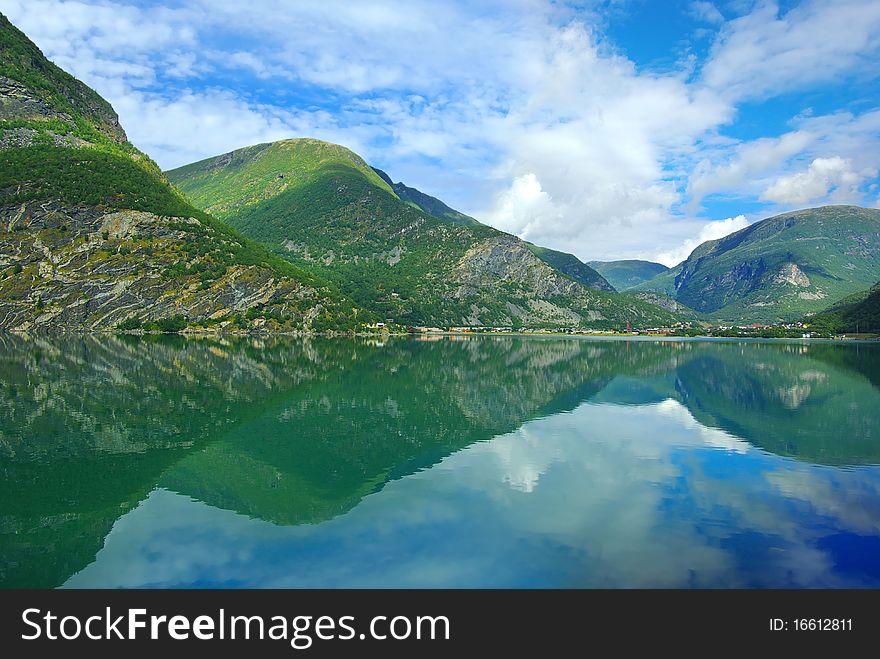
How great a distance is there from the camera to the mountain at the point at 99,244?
117688 mm

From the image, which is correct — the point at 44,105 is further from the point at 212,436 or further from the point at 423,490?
the point at 423,490

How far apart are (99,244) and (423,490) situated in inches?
5156

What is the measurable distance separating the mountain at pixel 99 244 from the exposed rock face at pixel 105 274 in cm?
22

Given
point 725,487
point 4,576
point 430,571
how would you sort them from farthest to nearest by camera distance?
1. point 725,487
2. point 430,571
3. point 4,576

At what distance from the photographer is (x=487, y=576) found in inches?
478

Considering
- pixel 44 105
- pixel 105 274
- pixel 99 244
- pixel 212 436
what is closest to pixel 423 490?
pixel 212 436

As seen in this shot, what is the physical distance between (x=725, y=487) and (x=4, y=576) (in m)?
19.9

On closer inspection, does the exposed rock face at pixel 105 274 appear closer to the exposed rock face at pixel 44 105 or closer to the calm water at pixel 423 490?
the exposed rock face at pixel 44 105

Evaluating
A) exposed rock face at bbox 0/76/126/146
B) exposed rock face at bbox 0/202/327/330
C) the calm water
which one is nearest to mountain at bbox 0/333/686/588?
the calm water

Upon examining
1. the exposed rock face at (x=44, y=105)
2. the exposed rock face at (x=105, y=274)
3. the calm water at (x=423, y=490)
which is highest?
the exposed rock face at (x=44, y=105)

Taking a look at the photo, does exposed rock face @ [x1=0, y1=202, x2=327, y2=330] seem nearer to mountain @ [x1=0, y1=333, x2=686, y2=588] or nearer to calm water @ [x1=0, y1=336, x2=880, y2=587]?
mountain @ [x1=0, y1=333, x2=686, y2=588]

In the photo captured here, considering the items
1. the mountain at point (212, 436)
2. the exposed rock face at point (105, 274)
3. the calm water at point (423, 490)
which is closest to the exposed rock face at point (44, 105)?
the exposed rock face at point (105, 274)
